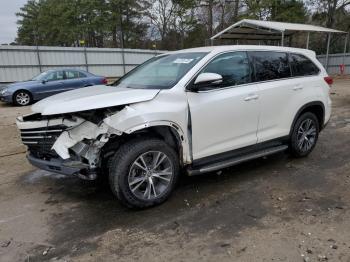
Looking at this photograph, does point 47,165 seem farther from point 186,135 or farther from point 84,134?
point 186,135

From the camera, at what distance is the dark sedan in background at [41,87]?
42.5 feet

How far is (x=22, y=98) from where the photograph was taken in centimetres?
1305

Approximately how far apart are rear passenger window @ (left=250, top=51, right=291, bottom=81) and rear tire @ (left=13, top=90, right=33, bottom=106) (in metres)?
10.7

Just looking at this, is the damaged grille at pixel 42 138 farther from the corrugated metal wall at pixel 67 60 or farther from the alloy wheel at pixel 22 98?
the corrugated metal wall at pixel 67 60

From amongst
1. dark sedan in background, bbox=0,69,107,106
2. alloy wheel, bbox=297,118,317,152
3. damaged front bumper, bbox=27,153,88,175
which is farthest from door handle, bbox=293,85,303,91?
dark sedan in background, bbox=0,69,107,106

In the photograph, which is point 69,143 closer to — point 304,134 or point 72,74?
point 304,134

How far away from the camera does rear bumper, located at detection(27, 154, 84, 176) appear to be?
11.8 ft

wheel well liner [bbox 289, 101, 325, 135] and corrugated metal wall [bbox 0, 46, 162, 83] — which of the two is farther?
corrugated metal wall [bbox 0, 46, 162, 83]

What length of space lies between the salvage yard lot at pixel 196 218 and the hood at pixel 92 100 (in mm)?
1184

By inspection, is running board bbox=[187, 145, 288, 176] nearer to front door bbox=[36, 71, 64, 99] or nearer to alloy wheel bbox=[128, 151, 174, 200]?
alloy wheel bbox=[128, 151, 174, 200]

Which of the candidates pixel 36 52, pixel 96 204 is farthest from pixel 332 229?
pixel 36 52

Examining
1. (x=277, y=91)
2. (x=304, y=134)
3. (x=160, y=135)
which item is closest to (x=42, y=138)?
(x=160, y=135)

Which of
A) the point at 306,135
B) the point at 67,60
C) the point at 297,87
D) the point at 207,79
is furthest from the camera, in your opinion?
the point at 67,60

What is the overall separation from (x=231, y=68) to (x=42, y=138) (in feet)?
8.20
